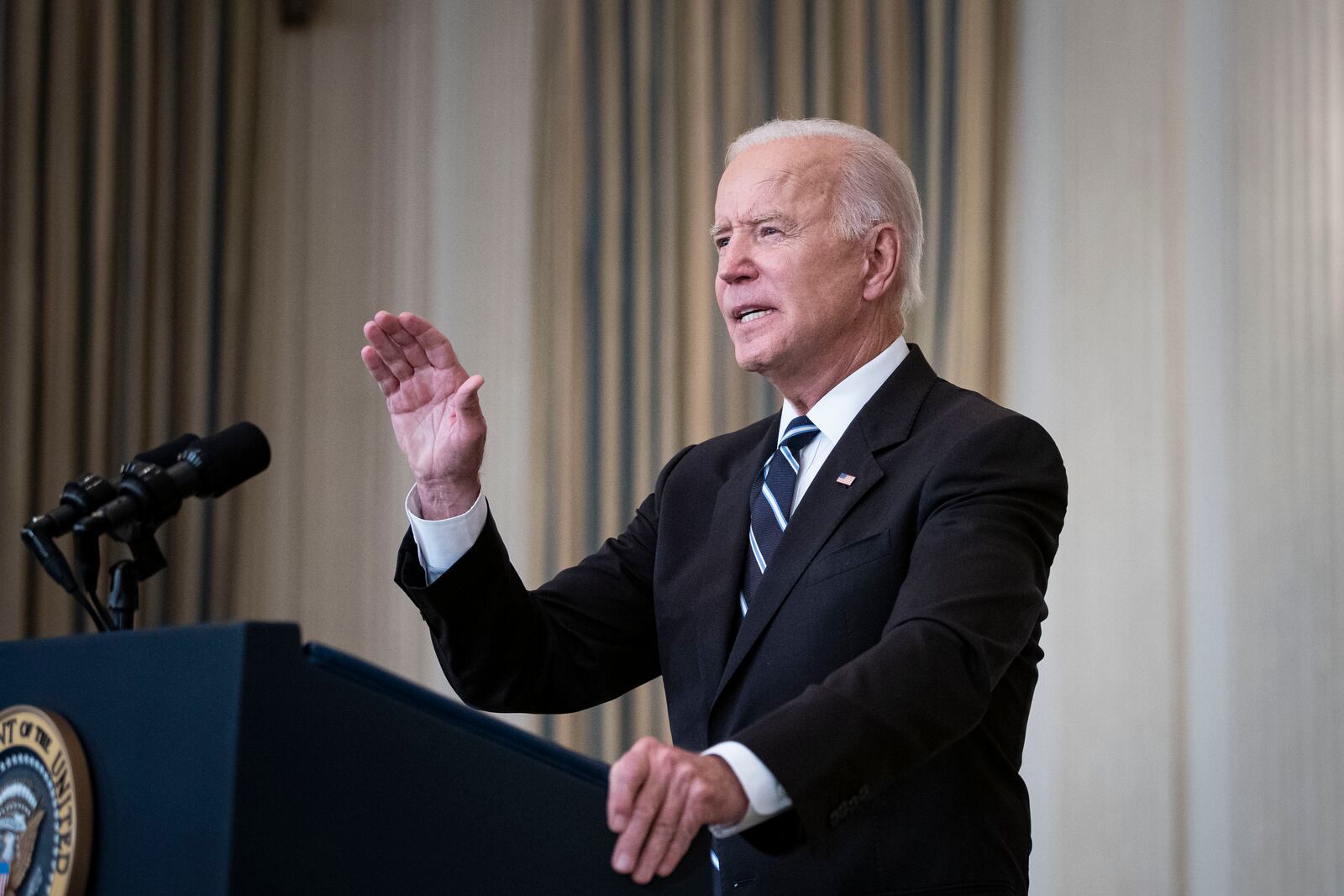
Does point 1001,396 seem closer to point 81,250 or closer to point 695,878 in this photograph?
point 81,250

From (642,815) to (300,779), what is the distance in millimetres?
255

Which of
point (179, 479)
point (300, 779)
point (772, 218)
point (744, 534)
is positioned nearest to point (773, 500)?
point (744, 534)

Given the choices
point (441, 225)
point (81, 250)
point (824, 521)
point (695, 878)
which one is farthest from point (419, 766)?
point (441, 225)

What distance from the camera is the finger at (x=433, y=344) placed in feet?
5.63

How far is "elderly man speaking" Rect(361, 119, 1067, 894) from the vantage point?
125 centimetres

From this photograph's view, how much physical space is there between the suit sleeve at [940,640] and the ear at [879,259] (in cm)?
43

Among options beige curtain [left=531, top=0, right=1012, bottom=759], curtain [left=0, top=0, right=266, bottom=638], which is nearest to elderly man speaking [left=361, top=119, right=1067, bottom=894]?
beige curtain [left=531, top=0, right=1012, bottom=759]

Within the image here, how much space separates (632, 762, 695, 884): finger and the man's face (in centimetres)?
102

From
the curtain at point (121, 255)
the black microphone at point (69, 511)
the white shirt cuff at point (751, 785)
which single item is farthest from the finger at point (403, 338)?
the curtain at point (121, 255)

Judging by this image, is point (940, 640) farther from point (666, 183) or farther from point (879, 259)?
point (666, 183)

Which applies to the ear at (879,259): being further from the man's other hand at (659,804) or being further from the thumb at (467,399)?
the man's other hand at (659,804)

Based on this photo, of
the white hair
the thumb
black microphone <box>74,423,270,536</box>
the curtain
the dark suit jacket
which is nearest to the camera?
the dark suit jacket

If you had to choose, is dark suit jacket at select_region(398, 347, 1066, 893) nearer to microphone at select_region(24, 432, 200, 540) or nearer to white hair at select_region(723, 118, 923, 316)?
white hair at select_region(723, 118, 923, 316)

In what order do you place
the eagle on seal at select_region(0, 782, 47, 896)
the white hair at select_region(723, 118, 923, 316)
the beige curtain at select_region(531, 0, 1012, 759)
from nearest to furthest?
the eagle on seal at select_region(0, 782, 47, 896) < the white hair at select_region(723, 118, 923, 316) < the beige curtain at select_region(531, 0, 1012, 759)
